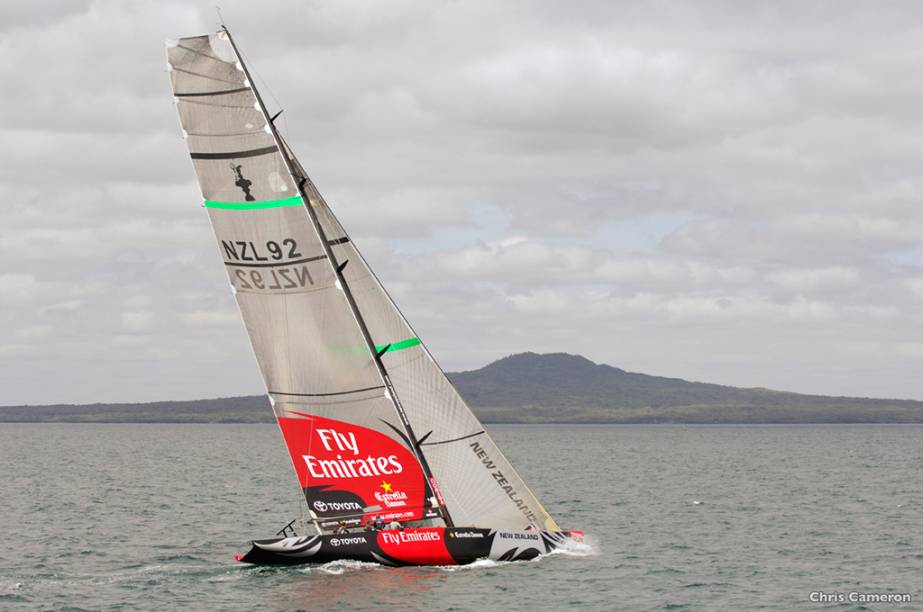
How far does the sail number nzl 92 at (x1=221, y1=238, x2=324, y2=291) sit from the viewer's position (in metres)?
33.5

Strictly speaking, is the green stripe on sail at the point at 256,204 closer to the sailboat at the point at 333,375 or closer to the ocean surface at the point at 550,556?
the sailboat at the point at 333,375

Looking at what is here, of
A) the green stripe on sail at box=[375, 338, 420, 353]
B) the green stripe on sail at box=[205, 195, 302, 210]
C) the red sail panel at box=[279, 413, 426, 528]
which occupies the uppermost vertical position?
the green stripe on sail at box=[205, 195, 302, 210]

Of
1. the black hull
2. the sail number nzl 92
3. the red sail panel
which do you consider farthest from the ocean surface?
A: the sail number nzl 92

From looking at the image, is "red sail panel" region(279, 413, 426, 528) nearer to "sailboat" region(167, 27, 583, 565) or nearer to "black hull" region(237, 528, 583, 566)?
"sailboat" region(167, 27, 583, 565)

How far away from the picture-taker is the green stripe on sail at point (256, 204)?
33031mm

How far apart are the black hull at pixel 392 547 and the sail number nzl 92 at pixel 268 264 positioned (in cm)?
790

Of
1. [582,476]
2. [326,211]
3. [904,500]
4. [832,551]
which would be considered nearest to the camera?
[326,211]

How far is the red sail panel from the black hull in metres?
1.20

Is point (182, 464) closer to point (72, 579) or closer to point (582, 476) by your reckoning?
point (582, 476)

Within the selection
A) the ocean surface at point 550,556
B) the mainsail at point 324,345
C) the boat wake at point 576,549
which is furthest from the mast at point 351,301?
the boat wake at point 576,549

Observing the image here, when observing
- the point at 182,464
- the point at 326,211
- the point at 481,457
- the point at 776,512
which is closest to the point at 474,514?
the point at 481,457

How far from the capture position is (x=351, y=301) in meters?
34.7

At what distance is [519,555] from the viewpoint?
118ft

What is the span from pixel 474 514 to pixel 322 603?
6624 mm
